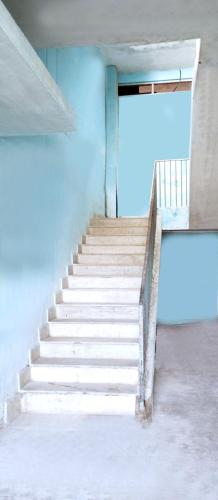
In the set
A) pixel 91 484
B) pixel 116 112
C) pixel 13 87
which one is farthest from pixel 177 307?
pixel 13 87

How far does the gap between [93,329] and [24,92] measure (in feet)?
9.53

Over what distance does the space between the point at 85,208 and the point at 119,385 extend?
139 inches

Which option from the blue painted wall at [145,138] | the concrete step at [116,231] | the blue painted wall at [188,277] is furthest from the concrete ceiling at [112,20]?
the blue painted wall at [145,138]

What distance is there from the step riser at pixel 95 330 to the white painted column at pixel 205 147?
264 centimetres

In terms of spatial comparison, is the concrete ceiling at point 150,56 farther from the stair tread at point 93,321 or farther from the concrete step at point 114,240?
the stair tread at point 93,321

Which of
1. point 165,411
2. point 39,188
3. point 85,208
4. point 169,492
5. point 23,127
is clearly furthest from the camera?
point 85,208

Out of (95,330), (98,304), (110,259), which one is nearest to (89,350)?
(95,330)

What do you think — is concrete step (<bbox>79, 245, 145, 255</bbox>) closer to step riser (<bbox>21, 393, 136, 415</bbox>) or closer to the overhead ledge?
step riser (<bbox>21, 393, 136, 415</bbox>)

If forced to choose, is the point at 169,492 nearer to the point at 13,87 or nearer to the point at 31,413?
the point at 31,413

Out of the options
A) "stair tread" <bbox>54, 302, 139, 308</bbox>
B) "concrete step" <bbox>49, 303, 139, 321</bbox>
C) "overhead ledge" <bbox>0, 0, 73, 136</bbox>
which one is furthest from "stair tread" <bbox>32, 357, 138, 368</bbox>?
"overhead ledge" <bbox>0, 0, 73, 136</bbox>

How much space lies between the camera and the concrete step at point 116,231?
253 inches

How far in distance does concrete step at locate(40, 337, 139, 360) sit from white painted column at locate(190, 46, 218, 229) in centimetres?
273

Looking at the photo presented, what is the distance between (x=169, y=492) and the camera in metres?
2.28

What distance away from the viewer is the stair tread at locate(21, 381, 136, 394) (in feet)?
11.3
